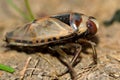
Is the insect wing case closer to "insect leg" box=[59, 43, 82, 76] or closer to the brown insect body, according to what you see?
the brown insect body

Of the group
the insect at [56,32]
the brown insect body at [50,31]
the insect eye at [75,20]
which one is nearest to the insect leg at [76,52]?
the insect at [56,32]

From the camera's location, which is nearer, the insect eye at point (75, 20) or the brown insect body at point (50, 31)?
the brown insect body at point (50, 31)

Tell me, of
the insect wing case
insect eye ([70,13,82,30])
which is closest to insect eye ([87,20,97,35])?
insect eye ([70,13,82,30])

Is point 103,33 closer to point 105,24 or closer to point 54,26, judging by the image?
point 105,24

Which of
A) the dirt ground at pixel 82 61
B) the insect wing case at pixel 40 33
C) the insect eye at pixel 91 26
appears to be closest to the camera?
the dirt ground at pixel 82 61

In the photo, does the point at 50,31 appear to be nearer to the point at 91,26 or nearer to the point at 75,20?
the point at 75,20

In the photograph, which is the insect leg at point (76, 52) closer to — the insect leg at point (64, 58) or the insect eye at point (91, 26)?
the insect leg at point (64, 58)

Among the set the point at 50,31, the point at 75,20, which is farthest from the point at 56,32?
the point at 75,20

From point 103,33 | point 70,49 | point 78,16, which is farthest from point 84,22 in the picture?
point 103,33

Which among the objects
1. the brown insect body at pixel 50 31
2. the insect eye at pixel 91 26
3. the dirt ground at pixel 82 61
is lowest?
the dirt ground at pixel 82 61
